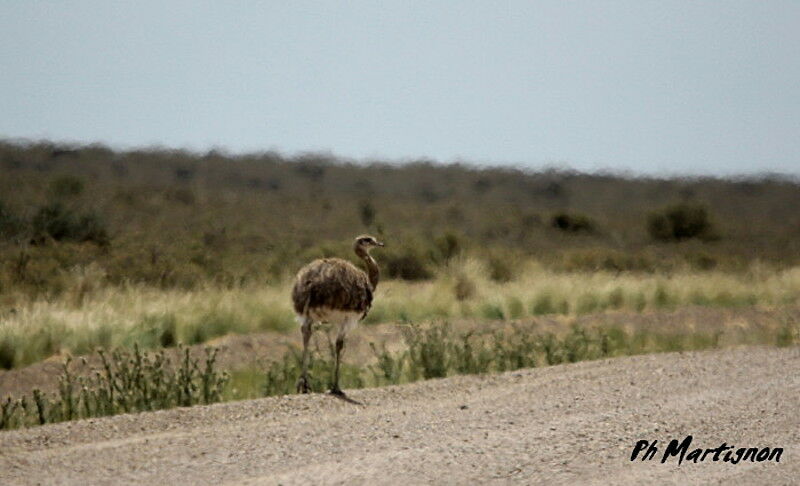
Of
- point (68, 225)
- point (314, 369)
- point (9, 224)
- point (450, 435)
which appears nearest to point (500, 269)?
point (68, 225)

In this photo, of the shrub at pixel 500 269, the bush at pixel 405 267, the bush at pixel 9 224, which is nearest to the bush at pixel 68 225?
the bush at pixel 9 224

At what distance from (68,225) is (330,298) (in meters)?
21.6

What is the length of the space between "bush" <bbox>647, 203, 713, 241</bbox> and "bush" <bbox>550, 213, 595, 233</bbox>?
3.49 meters

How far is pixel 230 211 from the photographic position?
57406 mm

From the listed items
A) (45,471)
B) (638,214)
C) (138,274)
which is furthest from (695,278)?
(638,214)

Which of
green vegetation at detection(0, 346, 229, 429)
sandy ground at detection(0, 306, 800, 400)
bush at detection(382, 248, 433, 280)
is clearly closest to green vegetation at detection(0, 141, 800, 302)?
bush at detection(382, 248, 433, 280)

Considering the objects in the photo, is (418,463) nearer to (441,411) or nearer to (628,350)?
(441,411)

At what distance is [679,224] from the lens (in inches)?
2297

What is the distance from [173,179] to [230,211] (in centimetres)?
2634

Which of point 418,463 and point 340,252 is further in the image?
point 340,252

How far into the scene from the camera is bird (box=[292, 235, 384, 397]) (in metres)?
13.3

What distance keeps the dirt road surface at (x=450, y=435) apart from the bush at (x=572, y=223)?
47472mm

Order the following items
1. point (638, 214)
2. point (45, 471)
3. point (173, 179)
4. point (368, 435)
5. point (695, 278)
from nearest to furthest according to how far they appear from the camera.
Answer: point (45, 471) → point (368, 435) → point (695, 278) → point (638, 214) → point (173, 179)
